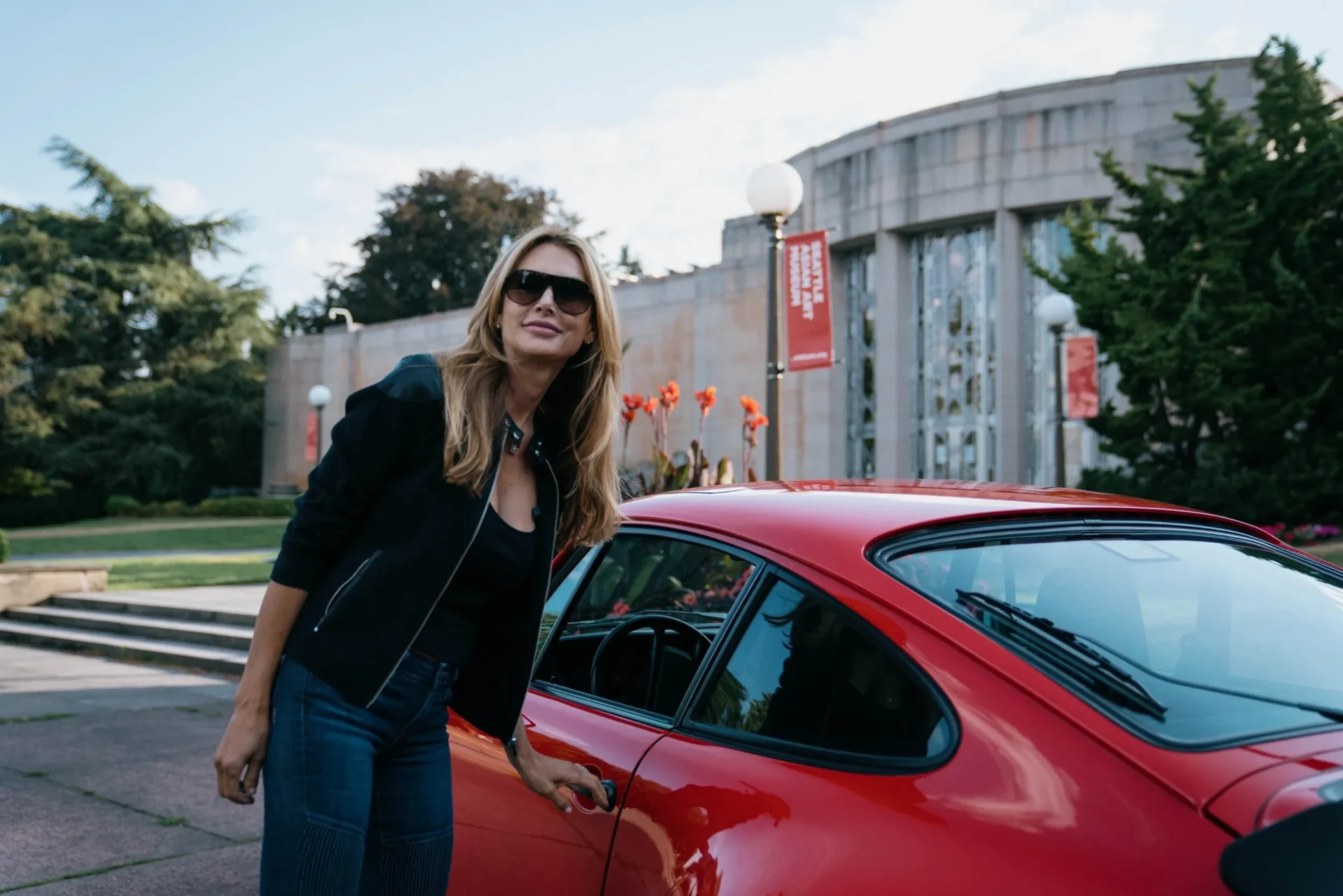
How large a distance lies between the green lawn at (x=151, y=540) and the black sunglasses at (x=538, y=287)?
24795 millimetres

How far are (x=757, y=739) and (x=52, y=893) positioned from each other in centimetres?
356

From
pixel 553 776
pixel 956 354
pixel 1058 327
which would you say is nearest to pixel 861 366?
pixel 956 354

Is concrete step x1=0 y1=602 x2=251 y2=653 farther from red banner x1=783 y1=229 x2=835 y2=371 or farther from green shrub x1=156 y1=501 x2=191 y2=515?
green shrub x1=156 y1=501 x2=191 y2=515

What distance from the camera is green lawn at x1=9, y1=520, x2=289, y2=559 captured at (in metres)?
26.9

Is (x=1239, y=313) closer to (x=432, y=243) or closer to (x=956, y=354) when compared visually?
(x=956, y=354)

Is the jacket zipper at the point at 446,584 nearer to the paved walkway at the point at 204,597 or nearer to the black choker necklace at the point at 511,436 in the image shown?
the black choker necklace at the point at 511,436

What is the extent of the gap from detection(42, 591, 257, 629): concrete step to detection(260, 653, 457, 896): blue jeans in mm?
10378

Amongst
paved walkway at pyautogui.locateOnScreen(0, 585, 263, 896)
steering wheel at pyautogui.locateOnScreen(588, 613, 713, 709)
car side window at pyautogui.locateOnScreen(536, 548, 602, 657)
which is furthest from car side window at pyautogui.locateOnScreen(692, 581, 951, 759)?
paved walkway at pyautogui.locateOnScreen(0, 585, 263, 896)

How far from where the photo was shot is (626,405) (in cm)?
1042

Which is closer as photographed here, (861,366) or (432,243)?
(861,366)

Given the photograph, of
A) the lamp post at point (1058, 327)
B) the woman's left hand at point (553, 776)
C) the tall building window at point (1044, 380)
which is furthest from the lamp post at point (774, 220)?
the tall building window at point (1044, 380)

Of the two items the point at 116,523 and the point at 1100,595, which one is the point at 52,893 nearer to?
the point at 1100,595

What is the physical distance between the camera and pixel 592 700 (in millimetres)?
2742

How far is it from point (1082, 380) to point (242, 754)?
1839 centimetres
